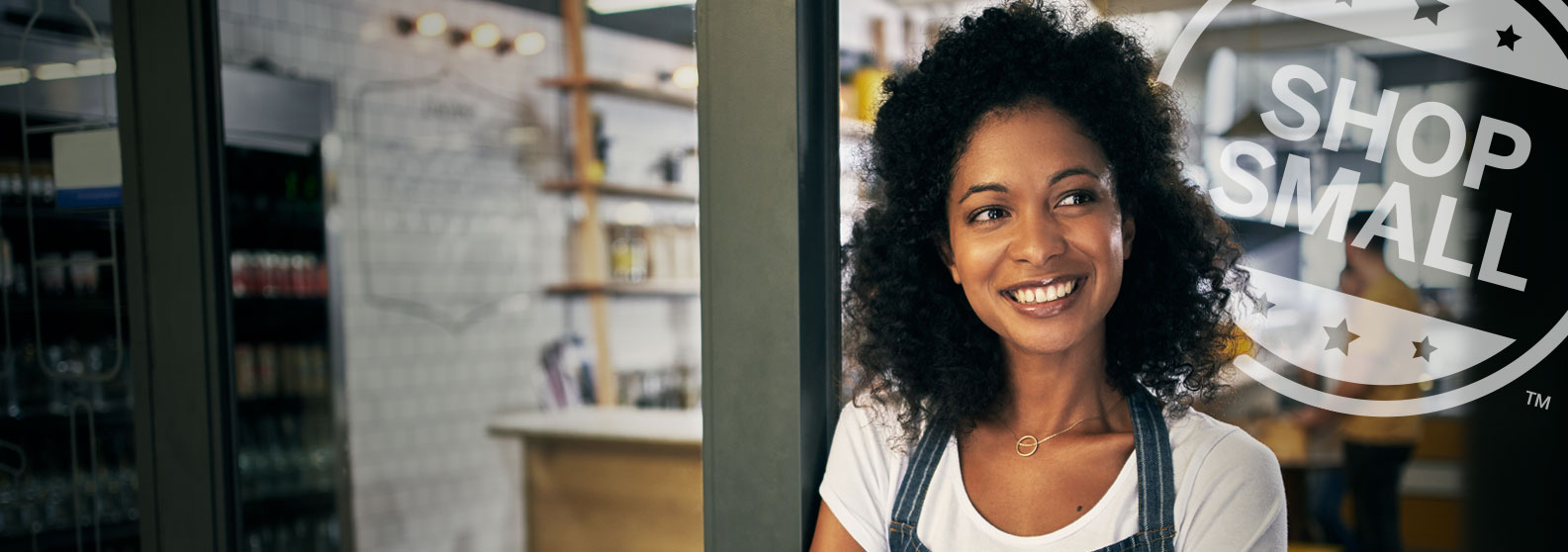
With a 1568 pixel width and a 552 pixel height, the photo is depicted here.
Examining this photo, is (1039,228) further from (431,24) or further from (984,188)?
(431,24)

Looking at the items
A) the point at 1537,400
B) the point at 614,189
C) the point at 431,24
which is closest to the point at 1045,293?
the point at 1537,400

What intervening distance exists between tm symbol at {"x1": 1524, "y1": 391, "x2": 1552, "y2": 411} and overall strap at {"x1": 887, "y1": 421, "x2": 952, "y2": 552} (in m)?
0.51

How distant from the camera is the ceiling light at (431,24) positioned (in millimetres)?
4797

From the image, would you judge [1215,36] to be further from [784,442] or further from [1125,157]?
[784,442]

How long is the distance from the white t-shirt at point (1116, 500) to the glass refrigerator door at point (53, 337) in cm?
225

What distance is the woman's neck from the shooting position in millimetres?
1032

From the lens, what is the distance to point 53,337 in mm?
3184

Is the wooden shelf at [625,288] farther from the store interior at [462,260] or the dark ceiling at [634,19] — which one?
the dark ceiling at [634,19]

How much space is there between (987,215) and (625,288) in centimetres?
408

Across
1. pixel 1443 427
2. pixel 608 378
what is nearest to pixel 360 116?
pixel 608 378

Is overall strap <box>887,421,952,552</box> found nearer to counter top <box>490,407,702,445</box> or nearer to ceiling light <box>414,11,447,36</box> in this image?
counter top <box>490,407,702,445</box>

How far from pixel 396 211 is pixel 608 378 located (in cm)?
127

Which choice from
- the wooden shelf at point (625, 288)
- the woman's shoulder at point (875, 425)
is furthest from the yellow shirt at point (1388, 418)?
the wooden shelf at point (625, 288)

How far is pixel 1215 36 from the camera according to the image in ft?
2.99
